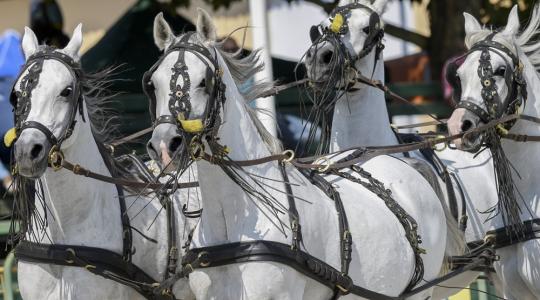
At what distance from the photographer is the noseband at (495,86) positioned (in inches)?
237

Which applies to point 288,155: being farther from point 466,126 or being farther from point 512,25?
point 512,25

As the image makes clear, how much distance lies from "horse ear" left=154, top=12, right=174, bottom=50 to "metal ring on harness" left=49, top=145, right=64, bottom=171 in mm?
608

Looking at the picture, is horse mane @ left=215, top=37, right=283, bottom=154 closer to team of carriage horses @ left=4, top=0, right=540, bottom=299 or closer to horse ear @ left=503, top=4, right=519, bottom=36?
team of carriage horses @ left=4, top=0, right=540, bottom=299

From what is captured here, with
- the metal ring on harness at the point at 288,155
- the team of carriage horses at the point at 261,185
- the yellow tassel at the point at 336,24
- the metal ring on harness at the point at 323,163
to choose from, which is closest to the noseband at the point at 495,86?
the team of carriage horses at the point at 261,185

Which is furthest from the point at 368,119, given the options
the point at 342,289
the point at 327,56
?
the point at 342,289

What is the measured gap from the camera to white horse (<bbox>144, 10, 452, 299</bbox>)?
16.2ft

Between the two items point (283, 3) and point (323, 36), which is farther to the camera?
point (283, 3)

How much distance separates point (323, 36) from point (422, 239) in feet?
4.25

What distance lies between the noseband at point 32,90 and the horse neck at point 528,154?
7.16 ft

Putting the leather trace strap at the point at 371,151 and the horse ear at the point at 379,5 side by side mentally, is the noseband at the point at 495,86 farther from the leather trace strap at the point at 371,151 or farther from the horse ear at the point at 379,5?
the horse ear at the point at 379,5

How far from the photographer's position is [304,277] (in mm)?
5188

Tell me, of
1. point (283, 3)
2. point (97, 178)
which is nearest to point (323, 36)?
point (97, 178)

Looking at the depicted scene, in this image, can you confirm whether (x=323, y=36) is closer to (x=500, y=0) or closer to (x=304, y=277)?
(x=304, y=277)

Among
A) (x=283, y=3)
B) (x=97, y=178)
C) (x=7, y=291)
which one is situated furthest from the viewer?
(x=283, y=3)
